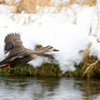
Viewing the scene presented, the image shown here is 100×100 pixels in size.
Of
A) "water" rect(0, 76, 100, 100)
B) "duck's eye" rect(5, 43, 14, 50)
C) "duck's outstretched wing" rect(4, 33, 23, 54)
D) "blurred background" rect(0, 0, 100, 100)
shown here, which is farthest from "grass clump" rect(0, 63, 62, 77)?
"duck's eye" rect(5, 43, 14, 50)

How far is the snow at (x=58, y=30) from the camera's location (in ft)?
18.1

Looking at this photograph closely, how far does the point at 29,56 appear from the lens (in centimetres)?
399

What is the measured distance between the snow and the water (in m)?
0.36

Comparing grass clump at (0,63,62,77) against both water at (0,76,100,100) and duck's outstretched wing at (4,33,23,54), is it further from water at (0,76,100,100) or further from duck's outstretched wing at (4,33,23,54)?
duck's outstretched wing at (4,33,23,54)

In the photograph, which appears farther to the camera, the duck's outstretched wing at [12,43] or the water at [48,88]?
the duck's outstretched wing at [12,43]

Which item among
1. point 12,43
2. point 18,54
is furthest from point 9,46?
point 18,54

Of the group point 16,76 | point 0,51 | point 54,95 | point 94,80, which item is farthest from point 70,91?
point 0,51

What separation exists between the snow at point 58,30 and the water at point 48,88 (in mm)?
360

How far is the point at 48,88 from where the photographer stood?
15.5 ft

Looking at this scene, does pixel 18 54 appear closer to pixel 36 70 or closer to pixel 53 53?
pixel 36 70

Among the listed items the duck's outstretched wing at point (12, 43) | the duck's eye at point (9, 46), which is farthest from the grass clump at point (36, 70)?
the duck's eye at point (9, 46)

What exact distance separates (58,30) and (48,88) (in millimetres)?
2028

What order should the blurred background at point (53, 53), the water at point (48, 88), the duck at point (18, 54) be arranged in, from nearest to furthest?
the duck at point (18, 54) < the water at point (48, 88) < the blurred background at point (53, 53)

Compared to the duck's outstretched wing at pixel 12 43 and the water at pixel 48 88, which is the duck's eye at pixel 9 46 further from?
the water at pixel 48 88
